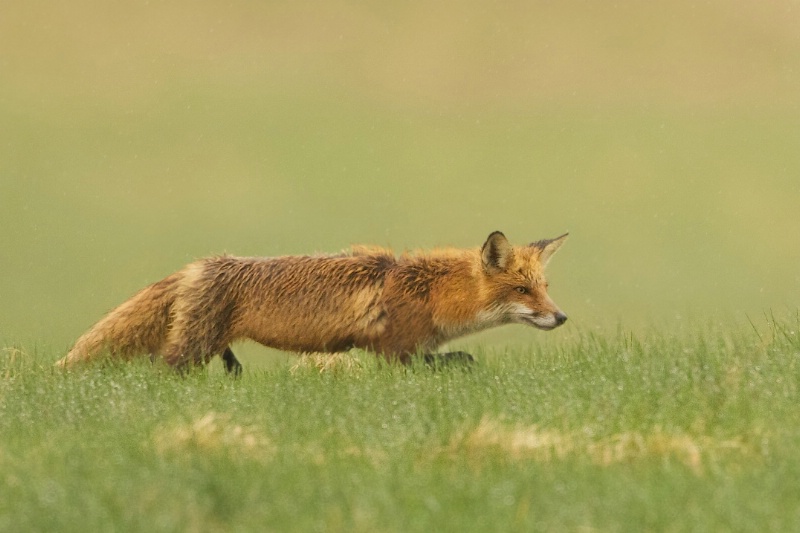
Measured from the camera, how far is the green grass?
4684 mm

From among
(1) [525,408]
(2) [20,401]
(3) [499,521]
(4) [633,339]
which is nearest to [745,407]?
(1) [525,408]

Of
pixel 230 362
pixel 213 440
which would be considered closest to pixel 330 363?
pixel 230 362

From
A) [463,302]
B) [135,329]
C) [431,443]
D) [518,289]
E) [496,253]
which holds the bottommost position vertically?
[431,443]

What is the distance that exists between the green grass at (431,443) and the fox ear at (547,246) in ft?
2.58

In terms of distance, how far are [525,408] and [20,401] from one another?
3.62m

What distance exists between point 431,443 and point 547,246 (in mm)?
3583

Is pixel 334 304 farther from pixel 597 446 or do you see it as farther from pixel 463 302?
pixel 597 446

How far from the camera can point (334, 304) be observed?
9.02 m

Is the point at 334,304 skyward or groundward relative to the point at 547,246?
groundward

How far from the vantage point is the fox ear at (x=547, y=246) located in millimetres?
9263

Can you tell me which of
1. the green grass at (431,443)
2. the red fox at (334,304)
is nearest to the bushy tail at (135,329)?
the red fox at (334,304)

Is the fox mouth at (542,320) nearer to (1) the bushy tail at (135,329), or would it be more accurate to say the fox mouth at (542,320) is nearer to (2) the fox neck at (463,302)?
(2) the fox neck at (463,302)

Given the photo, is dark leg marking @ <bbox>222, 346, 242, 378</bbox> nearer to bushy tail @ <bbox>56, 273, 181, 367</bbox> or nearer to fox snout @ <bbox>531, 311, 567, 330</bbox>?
bushy tail @ <bbox>56, 273, 181, 367</bbox>

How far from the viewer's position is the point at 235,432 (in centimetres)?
615
